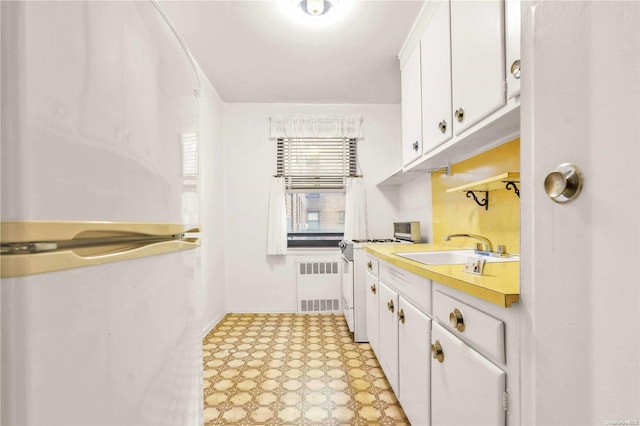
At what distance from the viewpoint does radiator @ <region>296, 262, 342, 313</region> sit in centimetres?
361

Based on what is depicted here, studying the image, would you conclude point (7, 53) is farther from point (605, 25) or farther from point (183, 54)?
point (605, 25)

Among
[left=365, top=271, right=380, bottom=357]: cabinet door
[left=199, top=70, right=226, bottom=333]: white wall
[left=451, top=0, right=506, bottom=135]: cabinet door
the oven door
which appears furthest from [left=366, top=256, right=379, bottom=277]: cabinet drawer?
[left=199, top=70, right=226, bottom=333]: white wall

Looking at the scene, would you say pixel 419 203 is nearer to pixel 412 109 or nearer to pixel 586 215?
pixel 412 109

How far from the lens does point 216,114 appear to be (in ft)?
11.1

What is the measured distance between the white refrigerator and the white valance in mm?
2809

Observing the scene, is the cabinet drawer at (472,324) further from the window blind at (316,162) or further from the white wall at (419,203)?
the window blind at (316,162)

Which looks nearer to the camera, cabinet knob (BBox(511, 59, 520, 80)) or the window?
cabinet knob (BBox(511, 59, 520, 80))

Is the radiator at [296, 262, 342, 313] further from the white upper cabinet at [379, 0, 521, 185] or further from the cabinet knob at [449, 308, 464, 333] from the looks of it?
the cabinet knob at [449, 308, 464, 333]

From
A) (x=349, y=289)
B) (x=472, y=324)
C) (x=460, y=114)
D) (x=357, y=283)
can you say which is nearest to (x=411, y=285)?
(x=472, y=324)

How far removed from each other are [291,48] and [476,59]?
5.26ft

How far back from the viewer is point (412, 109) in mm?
2223

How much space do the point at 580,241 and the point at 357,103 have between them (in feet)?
11.5

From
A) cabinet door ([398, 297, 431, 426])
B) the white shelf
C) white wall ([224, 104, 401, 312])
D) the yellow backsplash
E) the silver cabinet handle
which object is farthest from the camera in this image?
white wall ([224, 104, 401, 312])

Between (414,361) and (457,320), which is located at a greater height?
(457,320)
